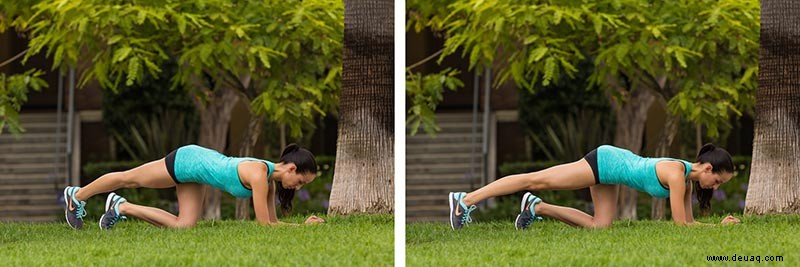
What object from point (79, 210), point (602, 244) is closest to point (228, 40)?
point (79, 210)

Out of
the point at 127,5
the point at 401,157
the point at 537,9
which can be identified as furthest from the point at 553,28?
the point at 401,157

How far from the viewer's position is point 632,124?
17891mm

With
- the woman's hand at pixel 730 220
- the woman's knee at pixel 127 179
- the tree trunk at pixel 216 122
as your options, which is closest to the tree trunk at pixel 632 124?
the tree trunk at pixel 216 122

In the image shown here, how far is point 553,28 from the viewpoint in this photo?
15.6m

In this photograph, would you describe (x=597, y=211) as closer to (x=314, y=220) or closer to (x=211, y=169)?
(x=314, y=220)

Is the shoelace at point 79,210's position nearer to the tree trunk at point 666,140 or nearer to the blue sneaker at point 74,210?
the blue sneaker at point 74,210

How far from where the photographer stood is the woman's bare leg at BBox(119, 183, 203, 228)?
484 inches

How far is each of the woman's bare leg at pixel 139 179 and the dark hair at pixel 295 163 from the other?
3.31 ft

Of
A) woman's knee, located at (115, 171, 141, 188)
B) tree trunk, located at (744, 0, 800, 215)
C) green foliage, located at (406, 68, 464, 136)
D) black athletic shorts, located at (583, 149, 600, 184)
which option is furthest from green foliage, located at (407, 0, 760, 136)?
woman's knee, located at (115, 171, 141, 188)

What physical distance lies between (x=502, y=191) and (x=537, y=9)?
3.88 meters

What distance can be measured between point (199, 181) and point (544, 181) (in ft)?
9.89

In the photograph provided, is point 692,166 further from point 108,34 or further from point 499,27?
point 108,34

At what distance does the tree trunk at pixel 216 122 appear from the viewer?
57.0ft

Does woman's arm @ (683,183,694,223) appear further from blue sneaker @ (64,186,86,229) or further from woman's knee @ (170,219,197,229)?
blue sneaker @ (64,186,86,229)
